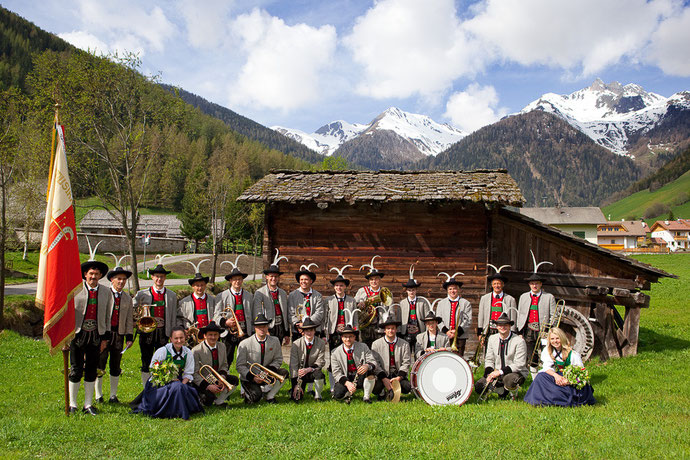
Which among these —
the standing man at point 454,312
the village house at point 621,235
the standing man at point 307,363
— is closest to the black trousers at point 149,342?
the standing man at point 307,363

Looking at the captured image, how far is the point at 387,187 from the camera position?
40.6 feet

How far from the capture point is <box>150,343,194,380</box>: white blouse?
7551 millimetres

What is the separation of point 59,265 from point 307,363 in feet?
14.0

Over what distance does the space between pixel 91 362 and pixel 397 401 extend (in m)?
4.98

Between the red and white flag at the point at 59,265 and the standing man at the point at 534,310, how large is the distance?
26.5ft

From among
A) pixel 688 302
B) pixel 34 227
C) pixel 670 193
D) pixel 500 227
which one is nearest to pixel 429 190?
pixel 500 227

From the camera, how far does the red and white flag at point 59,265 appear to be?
7.05m

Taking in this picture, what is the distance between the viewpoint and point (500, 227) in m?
12.0

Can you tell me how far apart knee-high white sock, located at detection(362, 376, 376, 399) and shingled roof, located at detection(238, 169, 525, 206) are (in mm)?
4741

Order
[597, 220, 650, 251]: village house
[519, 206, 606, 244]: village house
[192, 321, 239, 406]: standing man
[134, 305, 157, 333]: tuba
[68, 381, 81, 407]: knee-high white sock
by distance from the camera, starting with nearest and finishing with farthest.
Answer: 1. [68, 381, 81, 407]: knee-high white sock
2. [192, 321, 239, 406]: standing man
3. [134, 305, 157, 333]: tuba
4. [519, 206, 606, 244]: village house
5. [597, 220, 650, 251]: village house

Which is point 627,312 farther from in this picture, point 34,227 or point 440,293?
point 34,227

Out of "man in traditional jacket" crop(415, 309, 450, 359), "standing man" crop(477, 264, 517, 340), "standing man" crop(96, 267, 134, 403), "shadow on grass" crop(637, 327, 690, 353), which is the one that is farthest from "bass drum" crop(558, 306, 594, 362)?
"standing man" crop(96, 267, 134, 403)

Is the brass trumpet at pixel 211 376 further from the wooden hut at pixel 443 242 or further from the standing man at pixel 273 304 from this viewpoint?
the wooden hut at pixel 443 242

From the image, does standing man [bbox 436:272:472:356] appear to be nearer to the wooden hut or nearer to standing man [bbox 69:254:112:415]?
the wooden hut
